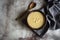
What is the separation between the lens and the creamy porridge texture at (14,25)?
1.44 meters

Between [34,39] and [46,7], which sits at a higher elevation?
[46,7]

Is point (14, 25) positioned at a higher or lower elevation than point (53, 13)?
lower

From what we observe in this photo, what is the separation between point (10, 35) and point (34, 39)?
0.20m

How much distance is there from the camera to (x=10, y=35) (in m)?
1.44

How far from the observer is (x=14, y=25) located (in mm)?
1477

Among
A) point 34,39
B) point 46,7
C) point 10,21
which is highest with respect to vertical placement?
point 46,7

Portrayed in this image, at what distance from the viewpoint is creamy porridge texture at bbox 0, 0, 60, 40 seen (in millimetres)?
1440

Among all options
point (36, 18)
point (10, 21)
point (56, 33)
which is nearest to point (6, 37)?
point (10, 21)

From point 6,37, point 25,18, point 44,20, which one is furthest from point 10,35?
point 44,20

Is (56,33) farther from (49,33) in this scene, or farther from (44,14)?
(44,14)

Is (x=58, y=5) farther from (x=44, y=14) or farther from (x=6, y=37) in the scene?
(x=6, y=37)

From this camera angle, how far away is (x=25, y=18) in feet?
4.83

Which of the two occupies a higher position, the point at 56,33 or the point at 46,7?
the point at 46,7

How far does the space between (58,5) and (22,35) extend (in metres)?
0.40
